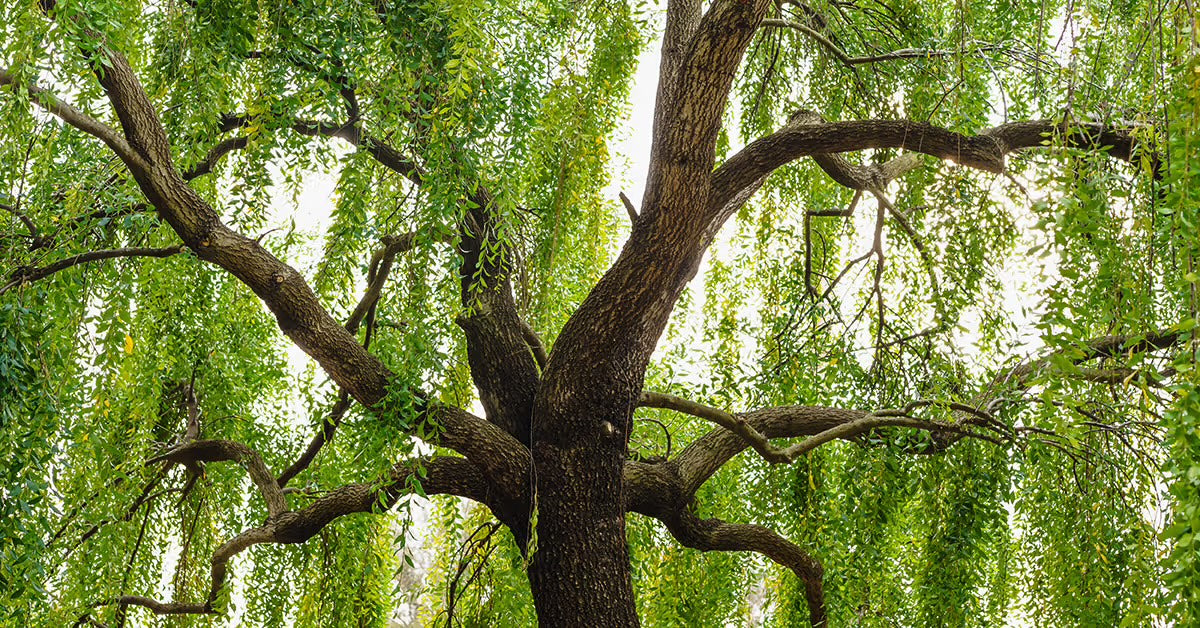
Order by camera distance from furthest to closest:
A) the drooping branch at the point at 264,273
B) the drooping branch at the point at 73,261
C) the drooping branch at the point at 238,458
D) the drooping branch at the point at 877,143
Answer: the drooping branch at the point at 238,458
the drooping branch at the point at 877,143
the drooping branch at the point at 264,273
the drooping branch at the point at 73,261

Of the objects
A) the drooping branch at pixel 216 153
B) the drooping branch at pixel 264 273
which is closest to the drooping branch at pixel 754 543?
the drooping branch at pixel 264 273

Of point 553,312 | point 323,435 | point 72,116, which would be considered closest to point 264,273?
point 72,116

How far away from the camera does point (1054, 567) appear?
9.87 feet

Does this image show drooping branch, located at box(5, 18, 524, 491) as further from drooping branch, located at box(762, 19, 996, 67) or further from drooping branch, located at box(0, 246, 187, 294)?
drooping branch, located at box(762, 19, 996, 67)

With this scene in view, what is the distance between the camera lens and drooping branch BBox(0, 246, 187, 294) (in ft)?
7.96

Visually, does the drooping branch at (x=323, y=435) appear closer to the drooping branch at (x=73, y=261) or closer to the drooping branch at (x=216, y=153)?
the drooping branch at (x=73, y=261)

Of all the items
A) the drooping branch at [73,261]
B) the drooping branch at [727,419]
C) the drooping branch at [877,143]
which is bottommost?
the drooping branch at [727,419]

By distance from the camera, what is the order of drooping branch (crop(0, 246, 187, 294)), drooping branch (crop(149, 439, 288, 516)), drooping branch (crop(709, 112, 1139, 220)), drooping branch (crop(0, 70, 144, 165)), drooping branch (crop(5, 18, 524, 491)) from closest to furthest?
drooping branch (crop(0, 70, 144, 165)) → drooping branch (crop(0, 246, 187, 294)) → drooping branch (crop(5, 18, 524, 491)) → drooping branch (crop(709, 112, 1139, 220)) → drooping branch (crop(149, 439, 288, 516))

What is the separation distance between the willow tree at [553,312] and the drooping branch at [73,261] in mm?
12

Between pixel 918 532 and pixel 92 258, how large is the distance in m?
2.88

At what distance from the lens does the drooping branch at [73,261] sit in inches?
95.5

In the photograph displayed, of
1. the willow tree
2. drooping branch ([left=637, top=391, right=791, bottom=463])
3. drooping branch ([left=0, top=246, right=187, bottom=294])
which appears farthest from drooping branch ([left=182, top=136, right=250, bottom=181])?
drooping branch ([left=637, top=391, right=791, bottom=463])

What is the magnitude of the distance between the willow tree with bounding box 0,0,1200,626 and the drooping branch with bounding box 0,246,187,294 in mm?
12

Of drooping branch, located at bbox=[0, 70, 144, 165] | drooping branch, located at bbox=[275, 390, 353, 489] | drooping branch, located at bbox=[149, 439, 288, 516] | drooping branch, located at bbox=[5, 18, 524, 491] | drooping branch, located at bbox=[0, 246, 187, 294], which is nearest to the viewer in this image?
drooping branch, located at bbox=[0, 70, 144, 165]
